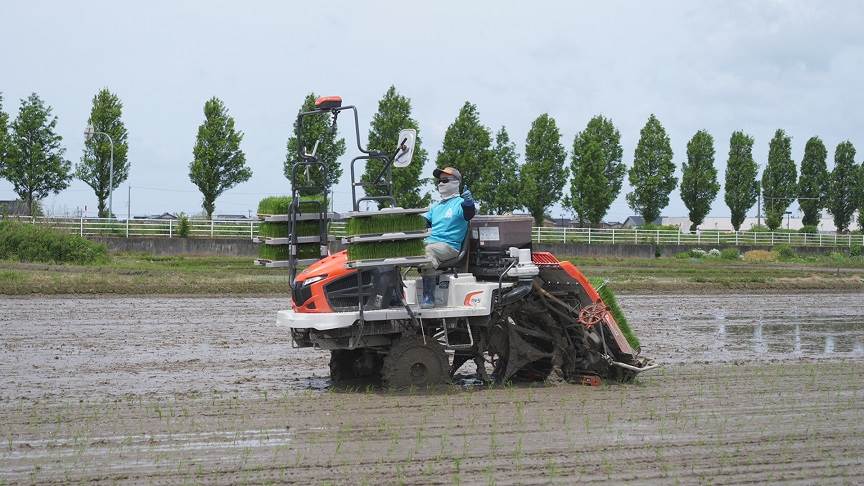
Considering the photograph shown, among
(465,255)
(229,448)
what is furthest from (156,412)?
(465,255)

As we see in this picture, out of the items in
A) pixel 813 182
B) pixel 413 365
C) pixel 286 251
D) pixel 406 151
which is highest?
pixel 813 182

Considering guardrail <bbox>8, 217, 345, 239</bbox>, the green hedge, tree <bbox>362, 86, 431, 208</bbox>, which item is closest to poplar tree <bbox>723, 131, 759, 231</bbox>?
tree <bbox>362, 86, 431, 208</bbox>

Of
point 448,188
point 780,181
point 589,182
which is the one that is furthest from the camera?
point 780,181

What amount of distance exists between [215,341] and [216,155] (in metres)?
33.4

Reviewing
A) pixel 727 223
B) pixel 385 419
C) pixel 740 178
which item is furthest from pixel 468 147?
pixel 727 223

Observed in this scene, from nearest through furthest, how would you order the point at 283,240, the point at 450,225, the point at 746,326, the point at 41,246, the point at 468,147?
the point at 283,240
the point at 450,225
the point at 746,326
the point at 41,246
the point at 468,147

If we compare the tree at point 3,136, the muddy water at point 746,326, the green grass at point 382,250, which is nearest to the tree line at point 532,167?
the tree at point 3,136

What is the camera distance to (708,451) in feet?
24.7

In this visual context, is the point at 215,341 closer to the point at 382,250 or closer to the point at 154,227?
the point at 382,250

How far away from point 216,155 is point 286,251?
1479 inches

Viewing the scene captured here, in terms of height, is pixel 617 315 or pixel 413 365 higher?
pixel 617 315

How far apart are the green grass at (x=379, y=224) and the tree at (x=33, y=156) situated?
37.9 metres

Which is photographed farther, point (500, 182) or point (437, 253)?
point (500, 182)

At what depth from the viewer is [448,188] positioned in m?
10.2
